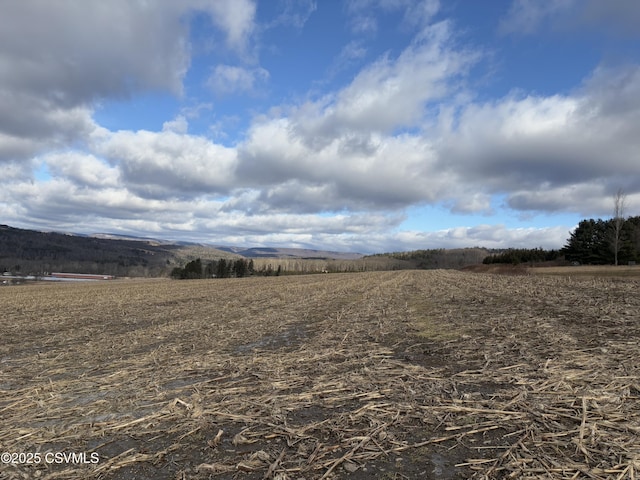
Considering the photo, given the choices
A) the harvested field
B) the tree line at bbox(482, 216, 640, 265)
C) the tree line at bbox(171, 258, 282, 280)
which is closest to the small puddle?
the harvested field

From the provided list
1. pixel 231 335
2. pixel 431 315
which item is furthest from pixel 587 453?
pixel 431 315

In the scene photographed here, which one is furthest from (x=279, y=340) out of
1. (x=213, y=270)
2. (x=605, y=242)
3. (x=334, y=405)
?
(x=213, y=270)

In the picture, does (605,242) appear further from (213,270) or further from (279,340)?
(213,270)

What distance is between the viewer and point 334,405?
5.67m

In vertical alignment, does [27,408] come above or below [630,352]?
below

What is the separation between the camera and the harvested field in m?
3.99

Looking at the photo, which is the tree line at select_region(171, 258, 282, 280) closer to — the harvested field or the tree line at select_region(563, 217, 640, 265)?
the tree line at select_region(563, 217, 640, 265)

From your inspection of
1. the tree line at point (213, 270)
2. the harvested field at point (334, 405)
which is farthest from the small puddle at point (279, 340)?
the tree line at point (213, 270)

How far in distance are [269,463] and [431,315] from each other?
12882 millimetres

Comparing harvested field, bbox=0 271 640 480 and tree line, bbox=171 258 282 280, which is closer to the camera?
harvested field, bbox=0 271 640 480

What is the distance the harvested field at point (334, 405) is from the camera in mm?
3992

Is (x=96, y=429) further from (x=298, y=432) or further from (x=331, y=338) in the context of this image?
(x=331, y=338)

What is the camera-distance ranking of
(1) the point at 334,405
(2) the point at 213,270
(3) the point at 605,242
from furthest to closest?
(2) the point at 213,270 < (3) the point at 605,242 < (1) the point at 334,405

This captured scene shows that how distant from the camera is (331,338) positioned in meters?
11.3
